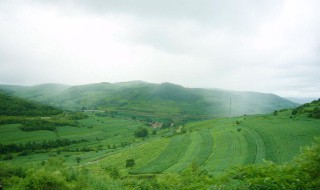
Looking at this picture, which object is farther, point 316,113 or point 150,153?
point 150,153

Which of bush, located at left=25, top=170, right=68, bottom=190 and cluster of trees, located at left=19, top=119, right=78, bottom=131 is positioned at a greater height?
bush, located at left=25, top=170, right=68, bottom=190

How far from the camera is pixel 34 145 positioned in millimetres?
133375

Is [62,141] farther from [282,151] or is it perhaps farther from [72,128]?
[282,151]

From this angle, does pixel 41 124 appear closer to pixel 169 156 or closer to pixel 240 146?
pixel 169 156

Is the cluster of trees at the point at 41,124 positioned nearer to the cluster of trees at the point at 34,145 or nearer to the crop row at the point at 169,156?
the cluster of trees at the point at 34,145

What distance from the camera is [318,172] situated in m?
11.3

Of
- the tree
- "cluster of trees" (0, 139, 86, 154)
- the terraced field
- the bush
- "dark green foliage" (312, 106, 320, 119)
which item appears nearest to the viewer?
the bush

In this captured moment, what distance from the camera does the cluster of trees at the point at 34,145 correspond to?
123625 millimetres

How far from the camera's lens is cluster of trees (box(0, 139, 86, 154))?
12362 centimetres

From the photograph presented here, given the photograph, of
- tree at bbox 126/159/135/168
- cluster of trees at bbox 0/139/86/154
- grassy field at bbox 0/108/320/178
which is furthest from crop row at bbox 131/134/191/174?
cluster of trees at bbox 0/139/86/154

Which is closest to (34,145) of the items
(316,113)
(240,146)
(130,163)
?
(130,163)

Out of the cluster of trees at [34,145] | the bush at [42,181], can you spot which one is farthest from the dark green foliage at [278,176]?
the cluster of trees at [34,145]

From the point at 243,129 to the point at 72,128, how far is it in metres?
124

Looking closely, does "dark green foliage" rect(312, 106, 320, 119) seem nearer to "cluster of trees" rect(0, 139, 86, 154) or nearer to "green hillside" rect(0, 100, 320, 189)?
"green hillside" rect(0, 100, 320, 189)
